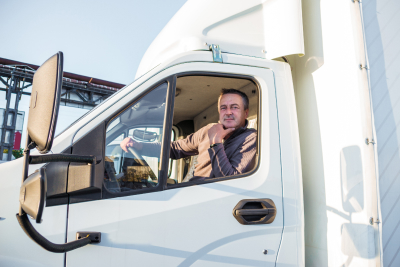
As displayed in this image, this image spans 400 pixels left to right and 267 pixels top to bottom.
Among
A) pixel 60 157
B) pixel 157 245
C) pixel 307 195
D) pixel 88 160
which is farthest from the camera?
pixel 307 195

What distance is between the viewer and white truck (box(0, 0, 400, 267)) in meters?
1.45

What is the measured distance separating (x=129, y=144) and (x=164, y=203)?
1.37 ft

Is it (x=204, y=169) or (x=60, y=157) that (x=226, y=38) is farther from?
(x=60, y=157)

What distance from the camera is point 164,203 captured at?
1569 millimetres

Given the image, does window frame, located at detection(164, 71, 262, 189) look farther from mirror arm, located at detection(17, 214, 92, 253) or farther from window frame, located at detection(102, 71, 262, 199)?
mirror arm, located at detection(17, 214, 92, 253)

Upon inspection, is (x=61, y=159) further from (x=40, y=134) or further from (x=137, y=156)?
(x=137, y=156)

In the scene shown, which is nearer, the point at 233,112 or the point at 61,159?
the point at 61,159

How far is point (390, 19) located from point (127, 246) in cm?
223


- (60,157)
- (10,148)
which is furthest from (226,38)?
(10,148)

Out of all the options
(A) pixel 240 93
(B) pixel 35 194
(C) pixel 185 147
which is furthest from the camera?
(C) pixel 185 147

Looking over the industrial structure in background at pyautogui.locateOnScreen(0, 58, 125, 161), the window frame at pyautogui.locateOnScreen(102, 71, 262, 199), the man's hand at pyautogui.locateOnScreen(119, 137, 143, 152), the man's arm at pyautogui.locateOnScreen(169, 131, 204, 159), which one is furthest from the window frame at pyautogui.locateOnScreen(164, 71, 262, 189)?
the industrial structure in background at pyautogui.locateOnScreen(0, 58, 125, 161)

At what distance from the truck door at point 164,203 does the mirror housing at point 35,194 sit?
303 mm

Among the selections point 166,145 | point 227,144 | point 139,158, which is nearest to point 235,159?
point 227,144

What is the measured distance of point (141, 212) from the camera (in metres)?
1.53
